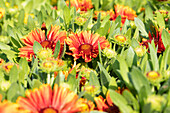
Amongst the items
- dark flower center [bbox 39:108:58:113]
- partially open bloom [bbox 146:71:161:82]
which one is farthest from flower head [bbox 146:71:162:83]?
dark flower center [bbox 39:108:58:113]

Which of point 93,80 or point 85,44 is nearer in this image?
point 93,80

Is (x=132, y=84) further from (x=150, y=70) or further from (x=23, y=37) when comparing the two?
(x=23, y=37)

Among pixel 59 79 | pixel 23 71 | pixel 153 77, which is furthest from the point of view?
pixel 23 71

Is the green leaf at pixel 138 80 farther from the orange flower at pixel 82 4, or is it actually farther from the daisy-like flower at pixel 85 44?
the orange flower at pixel 82 4

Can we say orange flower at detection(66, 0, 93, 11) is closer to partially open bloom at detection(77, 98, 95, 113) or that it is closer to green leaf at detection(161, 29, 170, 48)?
green leaf at detection(161, 29, 170, 48)

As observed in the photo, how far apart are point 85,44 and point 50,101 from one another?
2.28 feet

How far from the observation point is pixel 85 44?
5.82ft

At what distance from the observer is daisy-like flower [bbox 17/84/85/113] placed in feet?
3.69

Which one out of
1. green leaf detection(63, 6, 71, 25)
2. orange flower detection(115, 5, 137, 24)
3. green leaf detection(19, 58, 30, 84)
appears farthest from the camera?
orange flower detection(115, 5, 137, 24)

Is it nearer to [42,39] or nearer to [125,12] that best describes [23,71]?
[42,39]

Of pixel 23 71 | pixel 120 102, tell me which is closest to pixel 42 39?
pixel 23 71

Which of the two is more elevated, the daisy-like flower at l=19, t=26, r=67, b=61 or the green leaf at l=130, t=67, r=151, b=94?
the daisy-like flower at l=19, t=26, r=67, b=61

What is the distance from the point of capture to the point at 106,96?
1365 mm

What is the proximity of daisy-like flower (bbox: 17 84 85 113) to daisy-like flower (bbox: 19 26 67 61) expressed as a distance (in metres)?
0.57
